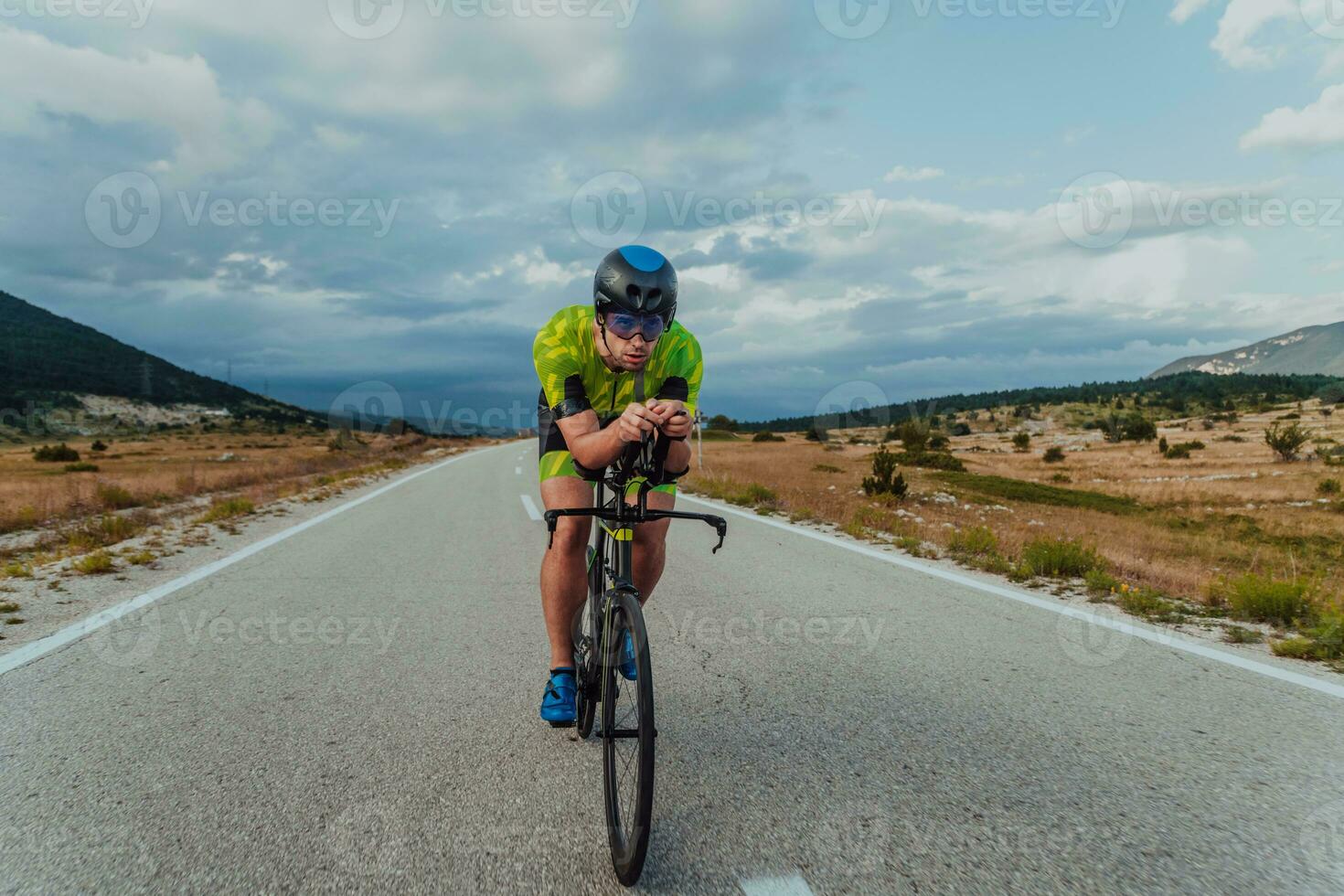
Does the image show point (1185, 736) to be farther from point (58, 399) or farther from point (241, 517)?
point (58, 399)

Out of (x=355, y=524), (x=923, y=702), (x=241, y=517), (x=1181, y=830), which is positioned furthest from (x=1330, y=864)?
(x=241, y=517)

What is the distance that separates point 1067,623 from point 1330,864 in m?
3.15

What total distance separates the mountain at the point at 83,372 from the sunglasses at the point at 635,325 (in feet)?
325

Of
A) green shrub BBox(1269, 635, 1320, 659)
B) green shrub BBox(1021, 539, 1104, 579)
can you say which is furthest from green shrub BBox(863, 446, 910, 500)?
green shrub BBox(1269, 635, 1320, 659)

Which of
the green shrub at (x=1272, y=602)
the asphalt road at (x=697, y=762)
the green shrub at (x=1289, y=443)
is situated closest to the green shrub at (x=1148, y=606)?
the green shrub at (x=1272, y=602)

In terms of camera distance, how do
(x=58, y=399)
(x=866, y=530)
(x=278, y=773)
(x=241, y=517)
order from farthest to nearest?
(x=58, y=399) → (x=241, y=517) → (x=866, y=530) → (x=278, y=773)

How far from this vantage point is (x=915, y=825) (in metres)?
2.53

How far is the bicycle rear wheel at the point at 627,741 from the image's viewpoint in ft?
7.00

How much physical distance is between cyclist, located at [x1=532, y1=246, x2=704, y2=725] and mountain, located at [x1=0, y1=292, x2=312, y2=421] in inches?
3882

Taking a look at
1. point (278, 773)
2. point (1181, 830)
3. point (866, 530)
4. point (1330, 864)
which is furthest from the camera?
point (866, 530)

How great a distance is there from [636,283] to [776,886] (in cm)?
195

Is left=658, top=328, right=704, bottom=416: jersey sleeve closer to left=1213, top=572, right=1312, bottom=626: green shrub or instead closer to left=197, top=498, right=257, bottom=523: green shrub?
left=1213, top=572, right=1312, bottom=626: green shrub

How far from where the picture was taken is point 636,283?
2.65m

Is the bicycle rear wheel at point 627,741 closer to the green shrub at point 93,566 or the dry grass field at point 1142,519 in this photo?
the dry grass field at point 1142,519
